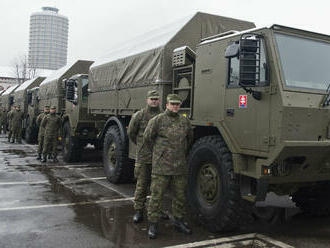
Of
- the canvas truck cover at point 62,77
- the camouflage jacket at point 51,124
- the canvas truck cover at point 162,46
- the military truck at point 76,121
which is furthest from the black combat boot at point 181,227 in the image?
the canvas truck cover at point 62,77

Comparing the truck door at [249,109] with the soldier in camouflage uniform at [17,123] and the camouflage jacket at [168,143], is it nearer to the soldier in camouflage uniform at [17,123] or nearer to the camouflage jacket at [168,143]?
the camouflage jacket at [168,143]

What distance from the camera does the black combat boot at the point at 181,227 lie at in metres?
4.62

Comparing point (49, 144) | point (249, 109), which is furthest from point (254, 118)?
point (49, 144)

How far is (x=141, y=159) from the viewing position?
17.1 ft

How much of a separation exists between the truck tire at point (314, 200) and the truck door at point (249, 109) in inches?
67.9

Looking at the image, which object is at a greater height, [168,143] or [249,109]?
[249,109]

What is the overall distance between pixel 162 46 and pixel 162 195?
276 centimetres

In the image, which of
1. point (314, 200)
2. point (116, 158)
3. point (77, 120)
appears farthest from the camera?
point (77, 120)

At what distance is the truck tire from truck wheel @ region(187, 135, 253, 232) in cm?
134

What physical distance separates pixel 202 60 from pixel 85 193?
3448 millimetres

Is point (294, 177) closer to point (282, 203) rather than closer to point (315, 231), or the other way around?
point (315, 231)

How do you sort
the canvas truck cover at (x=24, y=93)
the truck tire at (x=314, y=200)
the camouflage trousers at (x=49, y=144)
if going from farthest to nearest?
the canvas truck cover at (x=24, y=93)
the camouflage trousers at (x=49, y=144)
the truck tire at (x=314, y=200)

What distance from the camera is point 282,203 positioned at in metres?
6.57

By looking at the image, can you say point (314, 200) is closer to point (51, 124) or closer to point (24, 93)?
point (51, 124)
